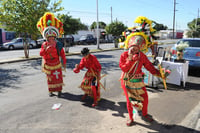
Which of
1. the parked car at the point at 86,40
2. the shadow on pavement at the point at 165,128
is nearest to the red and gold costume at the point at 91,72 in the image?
the shadow on pavement at the point at 165,128

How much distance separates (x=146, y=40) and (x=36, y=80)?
5469mm

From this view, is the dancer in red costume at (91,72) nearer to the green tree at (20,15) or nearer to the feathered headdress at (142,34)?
the feathered headdress at (142,34)

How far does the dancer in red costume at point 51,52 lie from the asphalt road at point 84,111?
0.57 metres

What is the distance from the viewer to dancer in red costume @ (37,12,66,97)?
5246 mm

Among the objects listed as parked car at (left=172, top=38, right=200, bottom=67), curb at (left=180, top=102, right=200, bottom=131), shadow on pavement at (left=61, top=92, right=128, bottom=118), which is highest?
parked car at (left=172, top=38, right=200, bottom=67)

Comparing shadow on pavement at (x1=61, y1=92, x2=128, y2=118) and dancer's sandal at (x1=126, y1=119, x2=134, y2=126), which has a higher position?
shadow on pavement at (x1=61, y1=92, x2=128, y2=118)

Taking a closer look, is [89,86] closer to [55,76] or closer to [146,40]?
[55,76]

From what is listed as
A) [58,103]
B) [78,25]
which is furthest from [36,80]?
[78,25]

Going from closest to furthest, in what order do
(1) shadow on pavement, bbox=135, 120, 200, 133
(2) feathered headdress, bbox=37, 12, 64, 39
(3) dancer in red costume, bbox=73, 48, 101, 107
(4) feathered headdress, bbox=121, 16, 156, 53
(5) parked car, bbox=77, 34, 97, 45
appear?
(1) shadow on pavement, bbox=135, 120, 200, 133
(4) feathered headdress, bbox=121, 16, 156, 53
(3) dancer in red costume, bbox=73, 48, 101, 107
(2) feathered headdress, bbox=37, 12, 64, 39
(5) parked car, bbox=77, 34, 97, 45

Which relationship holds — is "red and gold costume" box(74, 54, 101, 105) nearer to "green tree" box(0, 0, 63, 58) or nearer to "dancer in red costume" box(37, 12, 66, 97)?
"dancer in red costume" box(37, 12, 66, 97)

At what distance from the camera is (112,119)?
13.1ft

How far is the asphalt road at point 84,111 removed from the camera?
3621 mm

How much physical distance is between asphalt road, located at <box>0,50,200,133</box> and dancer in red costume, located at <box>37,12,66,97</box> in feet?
1.87

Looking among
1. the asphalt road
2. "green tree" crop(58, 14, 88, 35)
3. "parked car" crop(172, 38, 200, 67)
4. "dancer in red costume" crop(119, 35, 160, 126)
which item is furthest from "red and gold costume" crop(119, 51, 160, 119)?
"green tree" crop(58, 14, 88, 35)
